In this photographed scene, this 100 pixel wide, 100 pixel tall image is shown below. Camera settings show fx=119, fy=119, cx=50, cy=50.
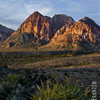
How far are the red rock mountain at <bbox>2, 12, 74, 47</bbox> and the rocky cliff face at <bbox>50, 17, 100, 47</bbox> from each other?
23.2 metres

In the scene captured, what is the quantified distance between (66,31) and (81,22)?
76.8 feet

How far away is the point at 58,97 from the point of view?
381 centimetres

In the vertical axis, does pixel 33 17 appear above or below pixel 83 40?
above

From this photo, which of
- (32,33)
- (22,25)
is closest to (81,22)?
(32,33)

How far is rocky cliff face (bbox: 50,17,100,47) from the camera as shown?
124 metres

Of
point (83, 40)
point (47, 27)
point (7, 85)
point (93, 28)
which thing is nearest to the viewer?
point (7, 85)

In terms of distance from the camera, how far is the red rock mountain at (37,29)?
488 ft

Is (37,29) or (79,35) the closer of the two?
(79,35)

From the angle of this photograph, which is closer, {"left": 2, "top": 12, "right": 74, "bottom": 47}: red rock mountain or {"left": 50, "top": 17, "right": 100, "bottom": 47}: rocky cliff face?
{"left": 50, "top": 17, "right": 100, "bottom": 47}: rocky cliff face

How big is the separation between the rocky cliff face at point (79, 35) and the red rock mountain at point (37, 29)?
23.2 m

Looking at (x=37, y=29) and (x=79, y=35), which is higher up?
(x=37, y=29)

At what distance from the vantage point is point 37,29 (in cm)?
17450

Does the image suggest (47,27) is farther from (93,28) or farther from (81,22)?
(93,28)

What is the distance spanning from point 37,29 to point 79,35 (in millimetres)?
67185
